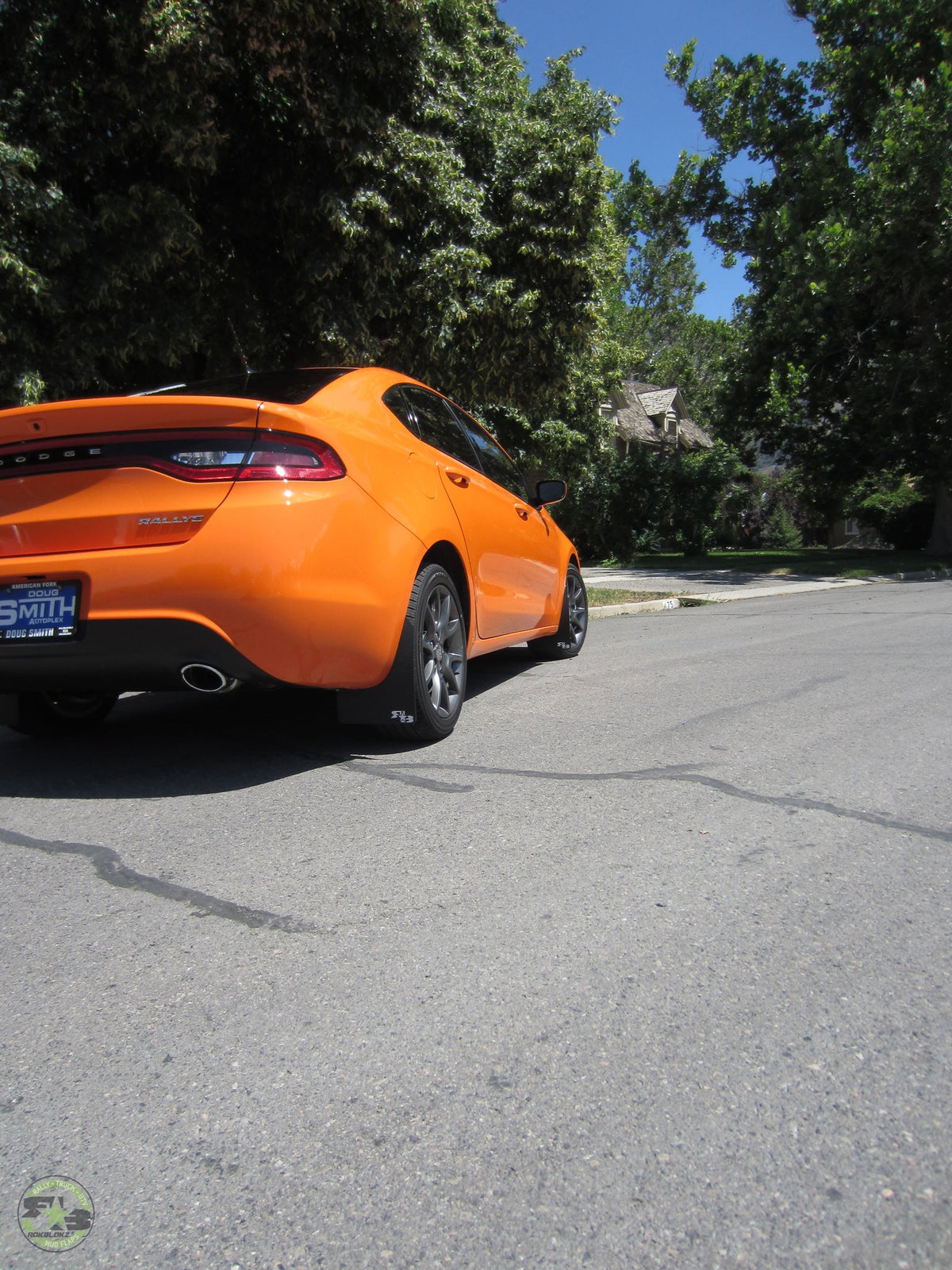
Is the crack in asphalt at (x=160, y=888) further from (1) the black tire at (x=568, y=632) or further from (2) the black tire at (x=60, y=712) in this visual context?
(1) the black tire at (x=568, y=632)

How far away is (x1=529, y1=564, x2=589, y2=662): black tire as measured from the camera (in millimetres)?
7176

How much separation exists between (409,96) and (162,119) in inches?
119

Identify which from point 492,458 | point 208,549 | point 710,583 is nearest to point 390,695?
point 208,549

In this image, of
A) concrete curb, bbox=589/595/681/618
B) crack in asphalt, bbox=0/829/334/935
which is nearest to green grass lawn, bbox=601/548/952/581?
concrete curb, bbox=589/595/681/618

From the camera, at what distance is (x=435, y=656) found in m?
4.51

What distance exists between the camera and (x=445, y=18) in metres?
11.4

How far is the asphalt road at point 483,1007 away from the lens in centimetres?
159

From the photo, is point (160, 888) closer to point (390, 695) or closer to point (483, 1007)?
point (483, 1007)

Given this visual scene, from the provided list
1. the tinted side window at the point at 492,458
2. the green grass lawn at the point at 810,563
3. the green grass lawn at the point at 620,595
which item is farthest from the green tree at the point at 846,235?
the tinted side window at the point at 492,458

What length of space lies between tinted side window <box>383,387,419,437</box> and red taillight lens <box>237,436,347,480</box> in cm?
87

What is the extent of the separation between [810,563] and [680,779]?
21519mm

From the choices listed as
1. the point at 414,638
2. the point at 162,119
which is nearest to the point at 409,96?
the point at 162,119

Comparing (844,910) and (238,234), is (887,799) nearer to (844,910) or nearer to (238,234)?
(844,910)

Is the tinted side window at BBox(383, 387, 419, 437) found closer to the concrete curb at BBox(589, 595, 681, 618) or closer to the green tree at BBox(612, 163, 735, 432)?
the concrete curb at BBox(589, 595, 681, 618)
